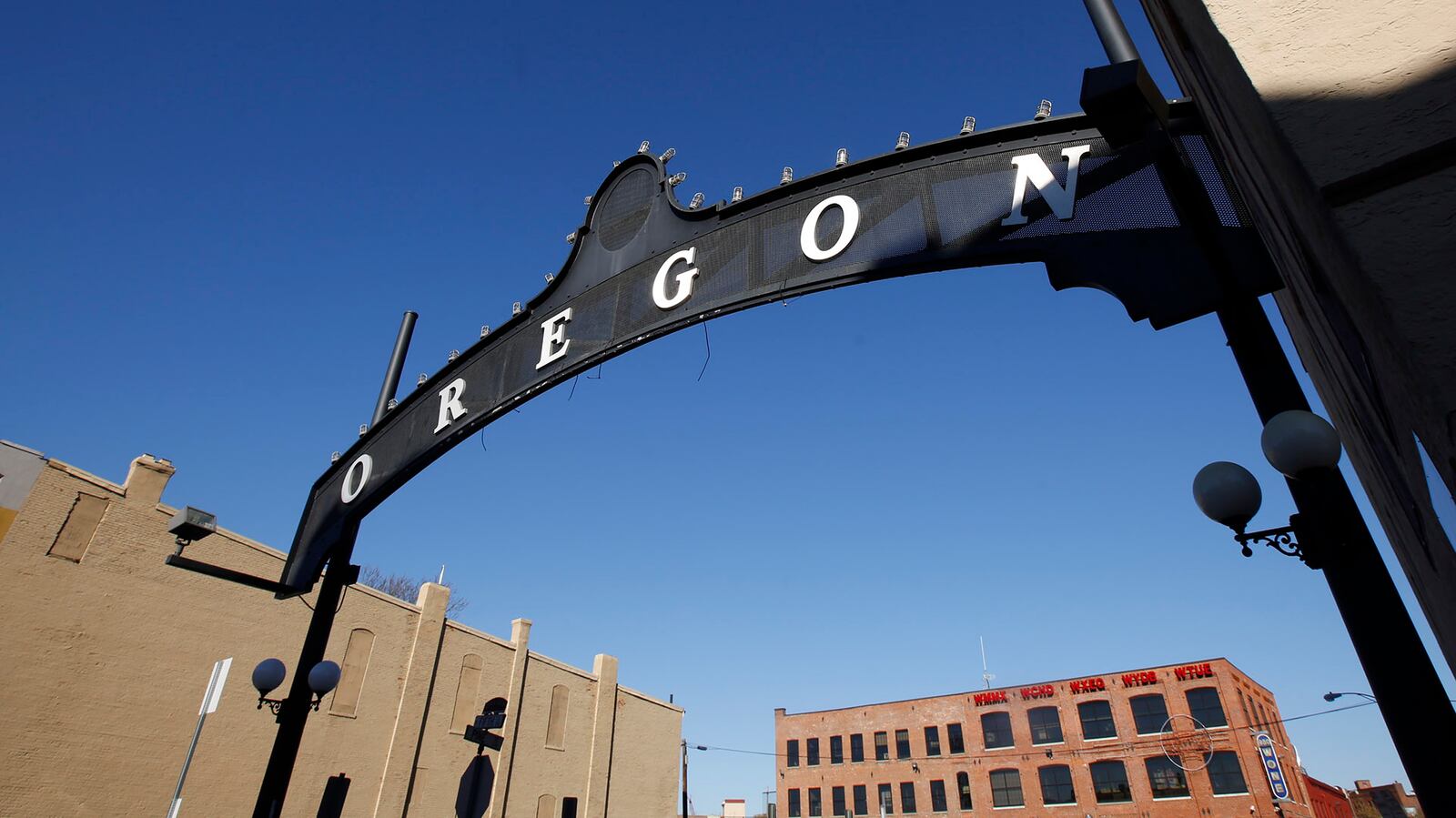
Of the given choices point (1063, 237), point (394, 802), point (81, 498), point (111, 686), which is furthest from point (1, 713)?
point (1063, 237)

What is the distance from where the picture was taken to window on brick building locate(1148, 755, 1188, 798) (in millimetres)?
38562

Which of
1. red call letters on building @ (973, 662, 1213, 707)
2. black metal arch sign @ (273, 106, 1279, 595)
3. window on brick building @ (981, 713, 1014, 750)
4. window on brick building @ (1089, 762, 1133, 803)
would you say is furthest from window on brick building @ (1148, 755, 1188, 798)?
black metal arch sign @ (273, 106, 1279, 595)

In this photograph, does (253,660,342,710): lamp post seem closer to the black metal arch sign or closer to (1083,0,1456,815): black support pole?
the black metal arch sign

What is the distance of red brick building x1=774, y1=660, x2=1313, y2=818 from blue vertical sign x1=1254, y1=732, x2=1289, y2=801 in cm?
17

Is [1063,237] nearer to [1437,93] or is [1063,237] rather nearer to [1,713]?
[1437,93]

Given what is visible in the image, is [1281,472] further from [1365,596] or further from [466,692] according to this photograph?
[466,692]

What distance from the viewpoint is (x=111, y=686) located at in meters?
18.2

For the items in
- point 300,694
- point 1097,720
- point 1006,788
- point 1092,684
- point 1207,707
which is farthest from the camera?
point 1006,788

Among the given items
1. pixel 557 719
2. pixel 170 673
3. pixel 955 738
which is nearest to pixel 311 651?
pixel 170 673

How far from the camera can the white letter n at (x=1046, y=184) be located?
3588 mm

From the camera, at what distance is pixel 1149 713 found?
134 ft

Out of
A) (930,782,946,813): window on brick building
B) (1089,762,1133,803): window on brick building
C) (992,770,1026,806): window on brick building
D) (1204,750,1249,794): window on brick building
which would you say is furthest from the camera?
(930,782,946,813): window on brick building

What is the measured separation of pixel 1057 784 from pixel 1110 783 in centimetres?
275

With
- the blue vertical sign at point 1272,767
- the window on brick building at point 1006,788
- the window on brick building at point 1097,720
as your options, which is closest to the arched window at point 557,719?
the window on brick building at point 1006,788
